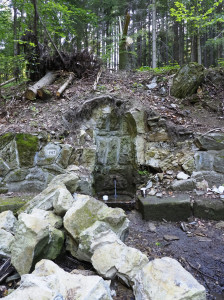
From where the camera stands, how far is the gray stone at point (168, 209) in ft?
11.8

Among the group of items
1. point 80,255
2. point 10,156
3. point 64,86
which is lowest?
point 80,255

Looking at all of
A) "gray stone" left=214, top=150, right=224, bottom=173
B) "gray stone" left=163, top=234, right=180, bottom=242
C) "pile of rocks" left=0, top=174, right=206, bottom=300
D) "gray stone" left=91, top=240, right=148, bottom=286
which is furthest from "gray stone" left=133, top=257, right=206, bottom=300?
"gray stone" left=214, top=150, right=224, bottom=173

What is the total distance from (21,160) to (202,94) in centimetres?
494

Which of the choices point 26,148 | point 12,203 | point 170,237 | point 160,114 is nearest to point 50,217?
point 12,203

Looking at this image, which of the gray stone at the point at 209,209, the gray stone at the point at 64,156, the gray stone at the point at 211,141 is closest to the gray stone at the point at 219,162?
the gray stone at the point at 211,141

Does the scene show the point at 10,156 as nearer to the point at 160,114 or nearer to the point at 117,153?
the point at 117,153

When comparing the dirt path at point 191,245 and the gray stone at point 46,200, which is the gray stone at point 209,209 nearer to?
the dirt path at point 191,245

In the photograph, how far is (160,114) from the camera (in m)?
4.96

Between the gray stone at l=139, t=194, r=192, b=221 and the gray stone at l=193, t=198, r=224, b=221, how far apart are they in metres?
0.15


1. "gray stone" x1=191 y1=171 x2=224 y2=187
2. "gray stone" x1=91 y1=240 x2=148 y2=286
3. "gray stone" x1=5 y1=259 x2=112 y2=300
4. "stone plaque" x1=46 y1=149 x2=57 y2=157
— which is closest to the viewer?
"gray stone" x1=5 y1=259 x2=112 y2=300

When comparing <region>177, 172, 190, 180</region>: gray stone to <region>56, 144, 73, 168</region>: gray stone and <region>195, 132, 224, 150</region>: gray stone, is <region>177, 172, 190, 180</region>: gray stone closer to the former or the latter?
<region>195, 132, 224, 150</region>: gray stone

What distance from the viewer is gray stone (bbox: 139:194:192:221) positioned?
361cm

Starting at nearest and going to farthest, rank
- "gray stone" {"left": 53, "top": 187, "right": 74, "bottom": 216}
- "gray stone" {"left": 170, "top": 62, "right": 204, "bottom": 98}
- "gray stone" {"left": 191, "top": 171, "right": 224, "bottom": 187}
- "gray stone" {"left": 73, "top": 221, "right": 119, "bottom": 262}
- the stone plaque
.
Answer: "gray stone" {"left": 73, "top": 221, "right": 119, "bottom": 262}, "gray stone" {"left": 53, "top": 187, "right": 74, "bottom": 216}, "gray stone" {"left": 191, "top": 171, "right": 224, "bottom": 187}, the stone plaque, "gray stone" {"left": 170, "top": 62, "right": 204, "bottom": 98}

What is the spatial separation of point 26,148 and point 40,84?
2516mm
